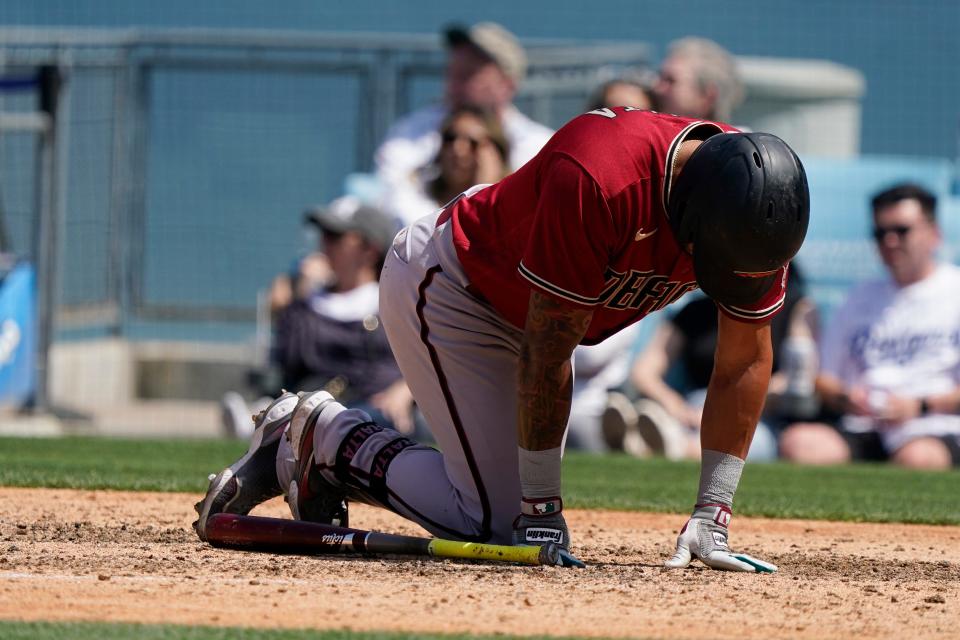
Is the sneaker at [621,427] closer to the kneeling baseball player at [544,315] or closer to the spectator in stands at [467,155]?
the spectator in stands at [467,155]

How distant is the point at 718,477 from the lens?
456 centimetres

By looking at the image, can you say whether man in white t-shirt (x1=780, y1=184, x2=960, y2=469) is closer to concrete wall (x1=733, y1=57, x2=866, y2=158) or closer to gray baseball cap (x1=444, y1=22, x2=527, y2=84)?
gray baseball cap (x1=444, y1=22, x2=527, y2=84)

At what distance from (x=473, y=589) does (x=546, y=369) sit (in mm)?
650

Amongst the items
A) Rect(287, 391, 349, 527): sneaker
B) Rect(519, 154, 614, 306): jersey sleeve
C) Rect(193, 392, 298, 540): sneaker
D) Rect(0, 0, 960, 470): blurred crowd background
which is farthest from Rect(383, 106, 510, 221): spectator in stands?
Rect(519, 154, 614, 306): jersey sleeve

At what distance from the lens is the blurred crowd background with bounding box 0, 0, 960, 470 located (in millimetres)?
10812

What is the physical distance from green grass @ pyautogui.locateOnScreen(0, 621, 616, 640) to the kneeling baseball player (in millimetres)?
1118

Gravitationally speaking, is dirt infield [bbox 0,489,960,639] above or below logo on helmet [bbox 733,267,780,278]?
below

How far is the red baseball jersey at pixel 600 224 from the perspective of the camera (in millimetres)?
4016

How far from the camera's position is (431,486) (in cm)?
491

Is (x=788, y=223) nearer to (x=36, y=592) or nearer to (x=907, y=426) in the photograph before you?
(x=36, y=592)

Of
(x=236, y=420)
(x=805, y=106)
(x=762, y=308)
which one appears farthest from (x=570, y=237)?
(x=805, y=106)

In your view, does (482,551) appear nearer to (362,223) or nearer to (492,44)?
(362,223)

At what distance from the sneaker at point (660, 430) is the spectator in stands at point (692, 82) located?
1.92 m

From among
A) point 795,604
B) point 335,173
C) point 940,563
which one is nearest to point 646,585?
point 795,604
